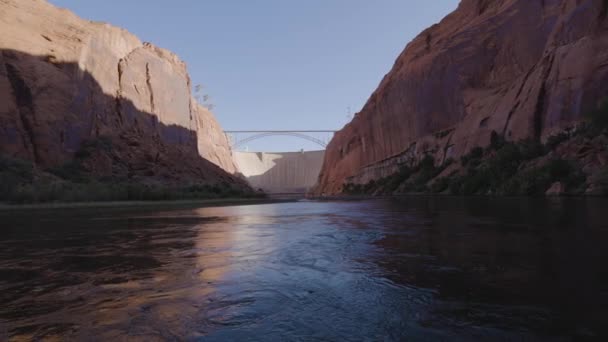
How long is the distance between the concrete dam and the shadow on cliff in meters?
61.0

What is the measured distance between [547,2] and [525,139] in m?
12.3

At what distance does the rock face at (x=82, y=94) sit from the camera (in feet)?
65.5

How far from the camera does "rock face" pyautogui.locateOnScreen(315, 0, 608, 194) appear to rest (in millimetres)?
15930

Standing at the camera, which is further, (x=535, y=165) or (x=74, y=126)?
(x=74, y=126)

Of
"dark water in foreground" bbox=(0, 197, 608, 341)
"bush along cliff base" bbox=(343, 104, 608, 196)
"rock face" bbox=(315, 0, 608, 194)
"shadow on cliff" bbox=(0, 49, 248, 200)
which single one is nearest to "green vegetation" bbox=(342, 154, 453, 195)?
"rock face" bbox=(315, 0, 608, 194)

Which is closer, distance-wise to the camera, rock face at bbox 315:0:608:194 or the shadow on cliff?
rock face at bbox 315:0:608:194

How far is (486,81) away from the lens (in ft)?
89.3

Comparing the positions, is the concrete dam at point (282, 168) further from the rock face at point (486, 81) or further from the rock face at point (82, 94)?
the rock face at point (82, 94)

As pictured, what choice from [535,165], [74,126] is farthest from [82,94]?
[535,165]

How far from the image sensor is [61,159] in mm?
20984

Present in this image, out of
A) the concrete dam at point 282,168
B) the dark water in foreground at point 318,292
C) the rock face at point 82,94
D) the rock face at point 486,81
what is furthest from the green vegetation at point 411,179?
the concrete dam at point 282,168

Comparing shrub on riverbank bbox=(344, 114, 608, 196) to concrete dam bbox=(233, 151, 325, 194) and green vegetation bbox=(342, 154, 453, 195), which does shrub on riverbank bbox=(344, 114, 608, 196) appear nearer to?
green vegetation bbox=(342, 154, 453, 195)

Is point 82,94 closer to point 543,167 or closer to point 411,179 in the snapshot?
point 411,179

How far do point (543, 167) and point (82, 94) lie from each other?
25.5m
